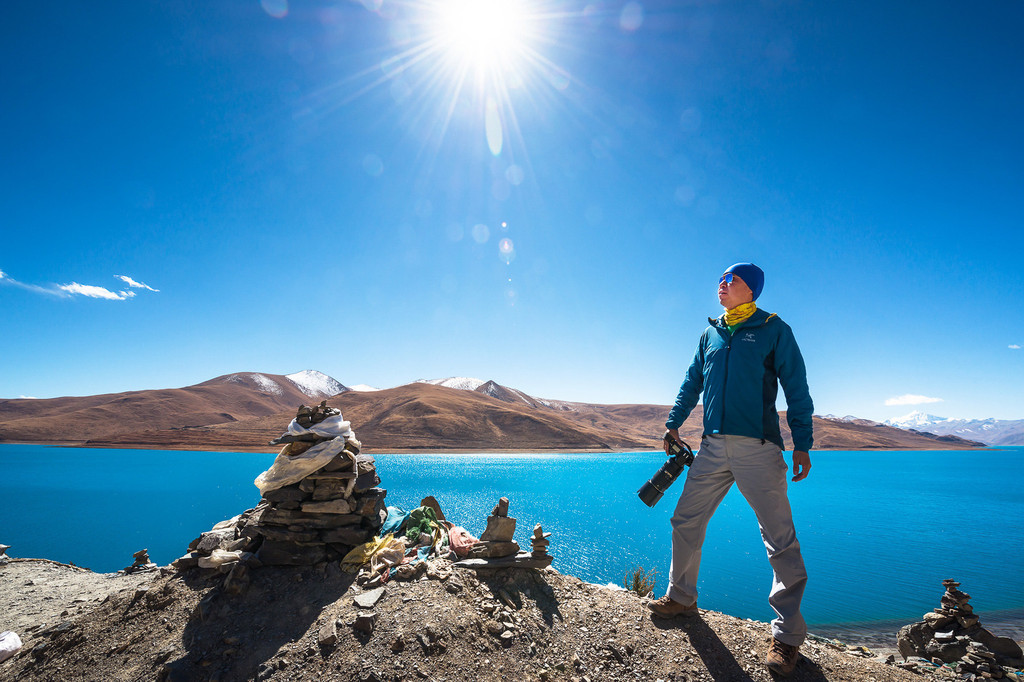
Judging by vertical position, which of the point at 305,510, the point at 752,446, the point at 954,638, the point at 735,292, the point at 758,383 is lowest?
the point at 954,638

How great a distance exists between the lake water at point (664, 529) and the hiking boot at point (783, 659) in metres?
4.35

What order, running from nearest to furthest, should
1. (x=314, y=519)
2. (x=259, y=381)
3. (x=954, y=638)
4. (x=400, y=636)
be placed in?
(x=400, y=636)
(x=314, y=519)
(x=954, y=638)
(x=259, y=381)

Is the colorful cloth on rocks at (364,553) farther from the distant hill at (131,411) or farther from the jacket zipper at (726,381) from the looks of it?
the distant hill at (131,411)

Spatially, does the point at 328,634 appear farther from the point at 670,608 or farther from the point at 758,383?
the point at 758,383

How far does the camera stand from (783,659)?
3244 millimetres

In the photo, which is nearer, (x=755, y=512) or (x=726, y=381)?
(x=755, y=512)

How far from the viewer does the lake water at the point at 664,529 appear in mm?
12016

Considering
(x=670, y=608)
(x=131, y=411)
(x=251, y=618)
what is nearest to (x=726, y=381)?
(x=670, y=608)

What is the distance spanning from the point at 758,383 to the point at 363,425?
84900 mm

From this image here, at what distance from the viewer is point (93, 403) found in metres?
122

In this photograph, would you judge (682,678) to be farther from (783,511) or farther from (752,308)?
(752,308)

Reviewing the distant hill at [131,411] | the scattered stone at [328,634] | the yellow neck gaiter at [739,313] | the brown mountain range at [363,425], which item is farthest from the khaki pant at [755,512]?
the distant hill at [131,411]

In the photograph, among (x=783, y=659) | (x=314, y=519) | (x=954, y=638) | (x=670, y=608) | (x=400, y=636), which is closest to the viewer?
(x=783, y=659)

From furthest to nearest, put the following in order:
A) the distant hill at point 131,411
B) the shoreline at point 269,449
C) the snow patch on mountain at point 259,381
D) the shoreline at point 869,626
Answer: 1. the snow patch on mountain at point 259,381
2. the distant hill at point 131,411
3. the shoreline at point 269,449
4. the shoreline at point 869,626
